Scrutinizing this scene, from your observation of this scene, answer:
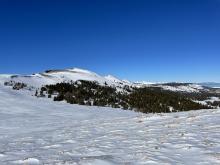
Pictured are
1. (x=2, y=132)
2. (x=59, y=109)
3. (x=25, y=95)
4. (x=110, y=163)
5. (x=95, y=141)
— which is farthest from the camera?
(x=25, y=95)

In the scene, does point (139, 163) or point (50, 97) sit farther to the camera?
point (50, 97)

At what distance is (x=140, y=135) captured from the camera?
63.6 feet

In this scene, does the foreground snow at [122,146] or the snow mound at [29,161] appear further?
the foreground snow at [122,146]

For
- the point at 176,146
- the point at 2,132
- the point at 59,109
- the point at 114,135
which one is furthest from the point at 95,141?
the point at 59,109

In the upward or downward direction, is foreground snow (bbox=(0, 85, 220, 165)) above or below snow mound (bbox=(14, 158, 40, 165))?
above

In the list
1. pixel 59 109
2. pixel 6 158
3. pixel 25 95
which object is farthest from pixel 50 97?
pixel 6 158

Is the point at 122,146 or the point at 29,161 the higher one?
the point at 122,146

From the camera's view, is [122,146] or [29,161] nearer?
[29,161]

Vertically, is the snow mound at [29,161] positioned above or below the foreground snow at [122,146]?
below

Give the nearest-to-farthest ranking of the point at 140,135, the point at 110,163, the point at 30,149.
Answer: the point at 110,163 → the point at 30,149 → the point at 140,135

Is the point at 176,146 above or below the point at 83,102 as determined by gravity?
below

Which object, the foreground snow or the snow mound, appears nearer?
the snow mound

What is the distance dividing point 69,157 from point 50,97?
133ft

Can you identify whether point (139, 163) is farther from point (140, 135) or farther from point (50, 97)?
point (50, 97)
